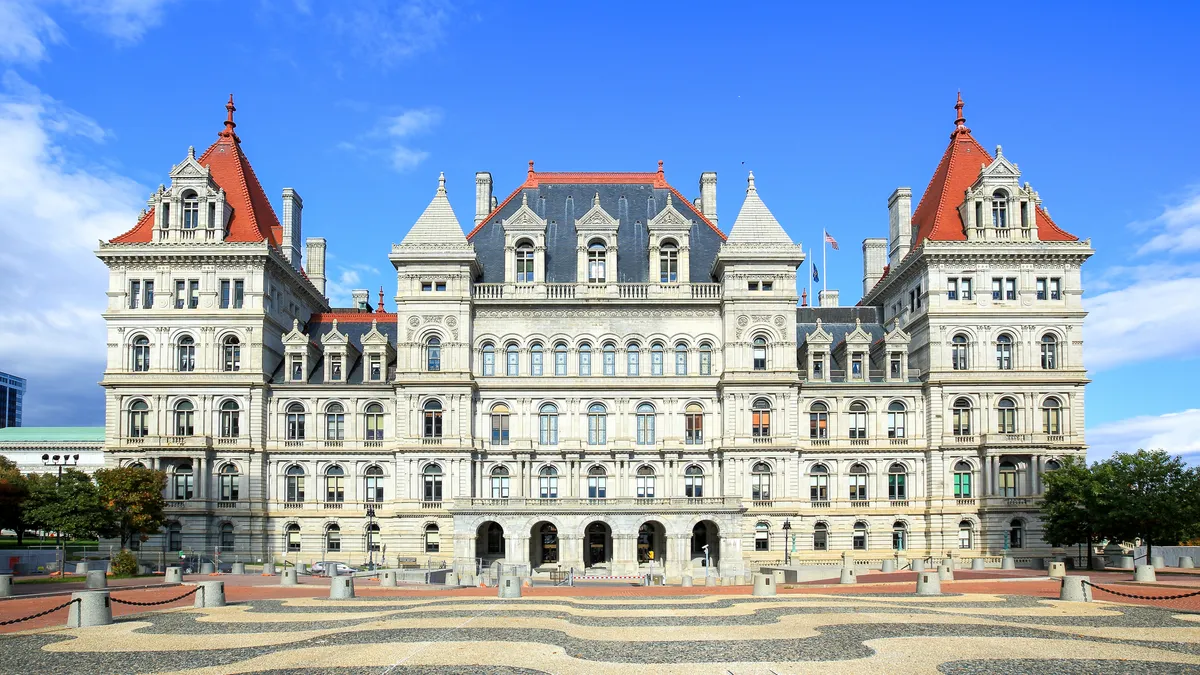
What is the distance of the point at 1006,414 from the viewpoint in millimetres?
72625

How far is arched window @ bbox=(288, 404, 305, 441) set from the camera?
74.8 meters

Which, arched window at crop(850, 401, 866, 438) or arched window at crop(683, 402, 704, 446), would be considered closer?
arched window at crop(683, 402, 704, 446)

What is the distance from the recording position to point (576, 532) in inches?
2660

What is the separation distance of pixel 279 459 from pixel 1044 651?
57859mm

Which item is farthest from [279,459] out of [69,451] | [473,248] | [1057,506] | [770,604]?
[69,451]

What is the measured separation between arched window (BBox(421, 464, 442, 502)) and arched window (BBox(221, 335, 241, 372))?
48.3 ft

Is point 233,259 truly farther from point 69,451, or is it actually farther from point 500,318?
point 69,451

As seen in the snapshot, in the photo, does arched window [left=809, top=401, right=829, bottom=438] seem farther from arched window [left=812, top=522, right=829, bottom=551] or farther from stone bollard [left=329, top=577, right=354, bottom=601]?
stone bollard [left=329, top=577, right=354, bottom=601]

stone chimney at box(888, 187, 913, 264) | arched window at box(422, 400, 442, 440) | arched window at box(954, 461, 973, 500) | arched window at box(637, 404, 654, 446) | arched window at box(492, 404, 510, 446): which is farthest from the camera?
stone chimney at box(888, 187, 913, 264)

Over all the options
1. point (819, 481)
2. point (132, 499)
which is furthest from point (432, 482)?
point (819, 481)

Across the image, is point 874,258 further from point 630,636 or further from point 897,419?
point 630,636

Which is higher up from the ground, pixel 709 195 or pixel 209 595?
pixel 709 195

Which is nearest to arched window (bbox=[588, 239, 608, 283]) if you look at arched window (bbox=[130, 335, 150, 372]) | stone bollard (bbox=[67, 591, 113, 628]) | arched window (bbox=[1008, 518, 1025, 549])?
arched window (bbox=[130, 335, 150, 372])

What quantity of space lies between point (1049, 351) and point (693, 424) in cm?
2429
